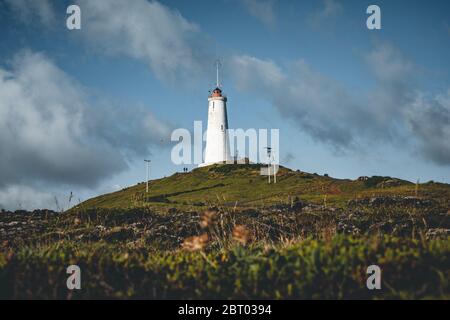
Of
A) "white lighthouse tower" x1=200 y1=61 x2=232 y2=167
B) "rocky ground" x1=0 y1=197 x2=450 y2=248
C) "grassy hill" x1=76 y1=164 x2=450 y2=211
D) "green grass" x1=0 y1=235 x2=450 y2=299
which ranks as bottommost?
"green grass" x1=0 y1=235 x2=450 y2=299

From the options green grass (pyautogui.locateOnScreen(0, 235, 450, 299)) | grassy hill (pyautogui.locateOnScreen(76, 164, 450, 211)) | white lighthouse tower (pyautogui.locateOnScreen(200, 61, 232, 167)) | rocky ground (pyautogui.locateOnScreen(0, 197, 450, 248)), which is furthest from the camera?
white lighthouse tower (pyautogui.locateOnScreen(200, 61, 232, 167))

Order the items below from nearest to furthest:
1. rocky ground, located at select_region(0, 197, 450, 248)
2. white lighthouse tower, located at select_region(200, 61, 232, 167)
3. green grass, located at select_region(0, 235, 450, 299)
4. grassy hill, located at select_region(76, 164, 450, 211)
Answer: green grass, located at select_region(0, 235, 450, 299)
rocky ground, located at select_region(0, 197, 450, 248)
grassy hill, located at select_region(76, 164, 450, 211)
white lighthouse tower, located at select_region(200, 61, 232, 167)

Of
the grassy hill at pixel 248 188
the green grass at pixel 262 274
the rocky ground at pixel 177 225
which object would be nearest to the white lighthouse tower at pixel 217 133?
the grassy hill at pixel 248 188

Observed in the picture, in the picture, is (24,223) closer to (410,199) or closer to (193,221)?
(193,221)

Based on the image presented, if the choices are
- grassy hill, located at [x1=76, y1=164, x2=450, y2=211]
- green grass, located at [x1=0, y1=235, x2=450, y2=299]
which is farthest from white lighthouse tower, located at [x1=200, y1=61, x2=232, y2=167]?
green grass, located at [x1=0, y1=235, x2=450, y2=299]

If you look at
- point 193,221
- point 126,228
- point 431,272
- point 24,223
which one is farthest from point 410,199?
point 431,272

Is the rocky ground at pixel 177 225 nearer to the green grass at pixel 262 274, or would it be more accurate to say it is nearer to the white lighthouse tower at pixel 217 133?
the green grass at pixel 262 274

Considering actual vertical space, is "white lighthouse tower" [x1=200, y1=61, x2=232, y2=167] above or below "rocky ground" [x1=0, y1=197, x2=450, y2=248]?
above

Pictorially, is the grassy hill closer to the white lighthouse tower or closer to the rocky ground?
the white lighthouse tower

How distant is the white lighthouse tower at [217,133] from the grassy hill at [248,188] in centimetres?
592

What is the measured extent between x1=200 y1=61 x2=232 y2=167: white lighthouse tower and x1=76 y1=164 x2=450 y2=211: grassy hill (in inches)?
233

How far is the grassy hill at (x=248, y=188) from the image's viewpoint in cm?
5691

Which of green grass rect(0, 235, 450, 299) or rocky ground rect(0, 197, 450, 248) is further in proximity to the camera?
rocky ground rect(0, 197, 450, 248)

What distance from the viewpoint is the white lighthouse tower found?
121 metres
